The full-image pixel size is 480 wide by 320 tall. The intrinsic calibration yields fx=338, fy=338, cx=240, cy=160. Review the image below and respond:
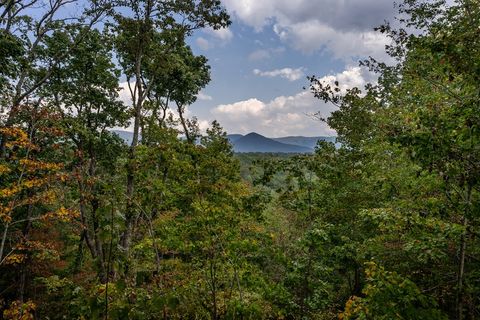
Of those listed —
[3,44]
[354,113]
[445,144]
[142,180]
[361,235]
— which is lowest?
[361,235]

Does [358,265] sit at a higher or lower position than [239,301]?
lower

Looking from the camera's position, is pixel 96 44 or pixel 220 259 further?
pixel 96 44

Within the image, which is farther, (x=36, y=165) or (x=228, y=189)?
(x=36, y=165)

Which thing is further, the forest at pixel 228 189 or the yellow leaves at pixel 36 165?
the yellow leaves at pixel 36 165

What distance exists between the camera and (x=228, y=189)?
10.4 metres

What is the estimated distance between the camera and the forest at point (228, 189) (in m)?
4.65

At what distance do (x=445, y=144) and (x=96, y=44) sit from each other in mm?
16340

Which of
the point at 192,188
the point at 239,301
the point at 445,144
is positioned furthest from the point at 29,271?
the point at 445,144

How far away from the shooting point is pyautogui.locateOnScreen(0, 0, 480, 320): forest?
4.65m

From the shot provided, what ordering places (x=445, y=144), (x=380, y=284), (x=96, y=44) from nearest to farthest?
(x=445, y=144) → (x=380, y=284) → (x=96, y=44)

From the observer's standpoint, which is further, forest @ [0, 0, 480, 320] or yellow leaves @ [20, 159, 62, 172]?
yellow leaves @ [20, 159, 62, 172]

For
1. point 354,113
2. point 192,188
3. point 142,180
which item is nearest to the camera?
point 192,188

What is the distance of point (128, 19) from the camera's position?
43.9ft

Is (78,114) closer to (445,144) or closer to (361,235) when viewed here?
(361,235)
